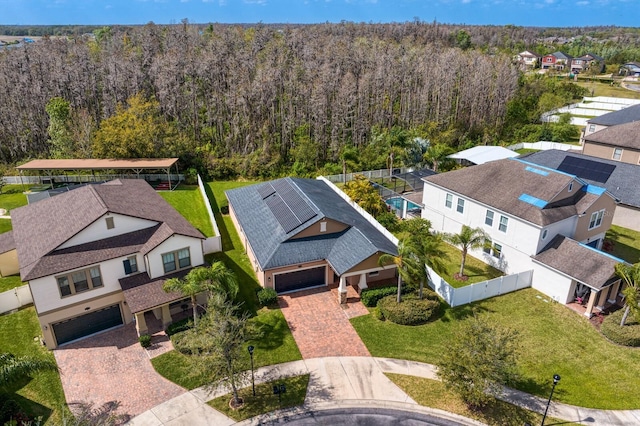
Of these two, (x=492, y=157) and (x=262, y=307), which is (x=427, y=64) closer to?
(x=492, y=157)

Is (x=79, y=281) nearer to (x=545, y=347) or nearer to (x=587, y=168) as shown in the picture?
(x=545, y=347)

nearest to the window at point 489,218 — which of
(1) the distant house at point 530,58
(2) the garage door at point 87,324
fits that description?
(2) the garage door at point 87,324

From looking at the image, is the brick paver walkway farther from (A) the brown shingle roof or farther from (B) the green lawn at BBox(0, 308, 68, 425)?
(A) the brown shingle roof

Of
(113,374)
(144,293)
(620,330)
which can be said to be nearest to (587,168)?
(620,330)

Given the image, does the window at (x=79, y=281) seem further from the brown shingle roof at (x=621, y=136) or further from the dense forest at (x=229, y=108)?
the brown shingle roof at (x=621, y=136)

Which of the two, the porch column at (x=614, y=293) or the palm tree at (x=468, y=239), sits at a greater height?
the palm tree at (x=468, y=239)

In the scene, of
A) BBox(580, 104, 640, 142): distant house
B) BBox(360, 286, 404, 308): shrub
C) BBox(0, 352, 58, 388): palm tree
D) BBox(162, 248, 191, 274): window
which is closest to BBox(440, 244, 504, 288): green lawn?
BBox(360, 286, 404, 308): shrub

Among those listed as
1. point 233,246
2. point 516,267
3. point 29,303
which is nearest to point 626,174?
point 516,267
